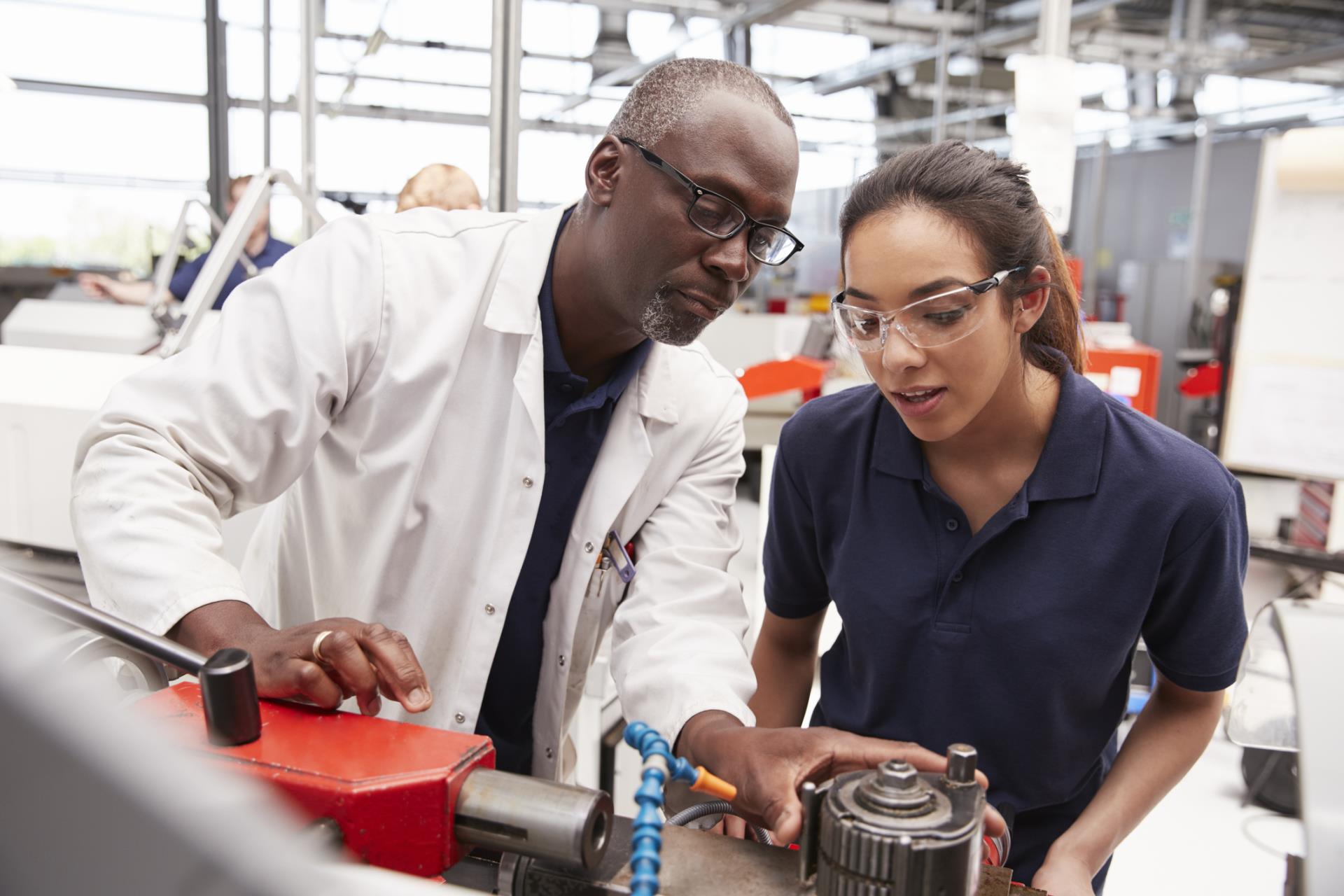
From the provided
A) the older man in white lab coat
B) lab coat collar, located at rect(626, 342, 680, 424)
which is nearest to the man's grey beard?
the older man in white lab coat

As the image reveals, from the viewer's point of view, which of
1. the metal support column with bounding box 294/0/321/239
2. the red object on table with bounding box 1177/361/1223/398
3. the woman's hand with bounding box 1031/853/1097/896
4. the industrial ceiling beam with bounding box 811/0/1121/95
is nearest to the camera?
the woman's hand with bounding box 1031/853/1097/896

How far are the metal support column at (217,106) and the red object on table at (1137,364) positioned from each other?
6231mm

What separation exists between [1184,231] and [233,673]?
1133 centimetres

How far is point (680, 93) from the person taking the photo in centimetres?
120

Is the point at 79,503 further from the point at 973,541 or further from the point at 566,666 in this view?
the point at 973,541

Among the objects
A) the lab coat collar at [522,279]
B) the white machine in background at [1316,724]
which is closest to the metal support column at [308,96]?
the lab coat collar at [522,279]

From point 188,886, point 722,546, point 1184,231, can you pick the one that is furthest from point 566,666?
point 1184,231

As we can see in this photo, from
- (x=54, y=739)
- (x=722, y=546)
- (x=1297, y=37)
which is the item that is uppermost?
(x=1297, y=37)

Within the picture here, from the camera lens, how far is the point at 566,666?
4.25ft

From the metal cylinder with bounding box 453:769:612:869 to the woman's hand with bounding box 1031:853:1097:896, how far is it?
60 cm

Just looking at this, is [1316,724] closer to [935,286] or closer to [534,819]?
[534,819]

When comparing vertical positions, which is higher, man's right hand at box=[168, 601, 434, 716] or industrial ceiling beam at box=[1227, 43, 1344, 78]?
industrial ceiling beam at box=[1227, 43, 1344, 78]

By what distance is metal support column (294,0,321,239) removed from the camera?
3168 mm

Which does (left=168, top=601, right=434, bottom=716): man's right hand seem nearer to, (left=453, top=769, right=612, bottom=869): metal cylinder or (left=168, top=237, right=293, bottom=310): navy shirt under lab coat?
(left=453, top=769, right=612, bottom=869): metal cylinder
